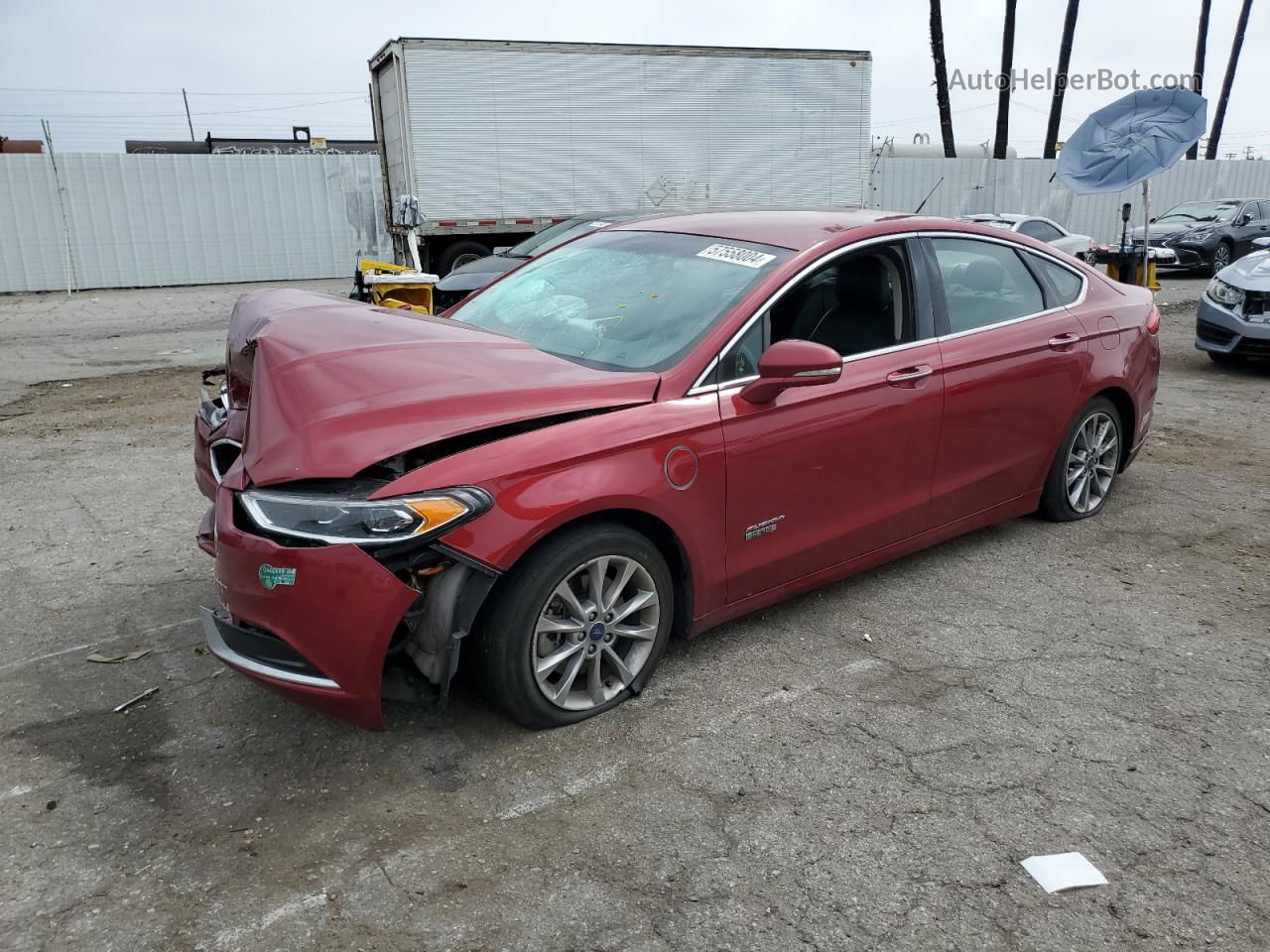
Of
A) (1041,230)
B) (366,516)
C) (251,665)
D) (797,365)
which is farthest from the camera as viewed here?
(1041,230)

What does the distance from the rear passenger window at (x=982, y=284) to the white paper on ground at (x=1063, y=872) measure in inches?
91.5

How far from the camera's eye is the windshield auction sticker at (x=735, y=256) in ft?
12.7

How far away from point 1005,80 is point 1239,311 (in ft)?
72.6

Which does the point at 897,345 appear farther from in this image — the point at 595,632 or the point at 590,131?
the point at 590,131

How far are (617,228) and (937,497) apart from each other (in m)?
1.88

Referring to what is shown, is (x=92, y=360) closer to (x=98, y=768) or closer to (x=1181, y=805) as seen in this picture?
(x=98, y=768)

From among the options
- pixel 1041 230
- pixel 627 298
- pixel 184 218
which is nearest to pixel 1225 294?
pixel 1041 230

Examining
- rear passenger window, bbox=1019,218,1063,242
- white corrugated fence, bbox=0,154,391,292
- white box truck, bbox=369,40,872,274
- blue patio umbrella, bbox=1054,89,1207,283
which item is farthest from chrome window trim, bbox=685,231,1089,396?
white corrugated fence, bbox=0,154,391,292

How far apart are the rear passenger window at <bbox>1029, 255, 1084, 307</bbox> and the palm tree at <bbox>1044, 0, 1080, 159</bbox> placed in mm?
28329

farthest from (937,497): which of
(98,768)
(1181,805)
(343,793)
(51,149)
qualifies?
(51,149)

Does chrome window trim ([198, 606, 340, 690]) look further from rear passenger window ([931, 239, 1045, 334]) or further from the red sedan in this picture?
rear passenger window ([931, 239, 1045, 334])

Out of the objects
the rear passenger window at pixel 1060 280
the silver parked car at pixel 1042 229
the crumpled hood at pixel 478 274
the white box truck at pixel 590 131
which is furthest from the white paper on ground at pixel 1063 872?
the white box truck at pixel 590 131

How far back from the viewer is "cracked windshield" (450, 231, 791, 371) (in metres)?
3.66

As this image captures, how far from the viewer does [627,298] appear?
3943 millimetres
